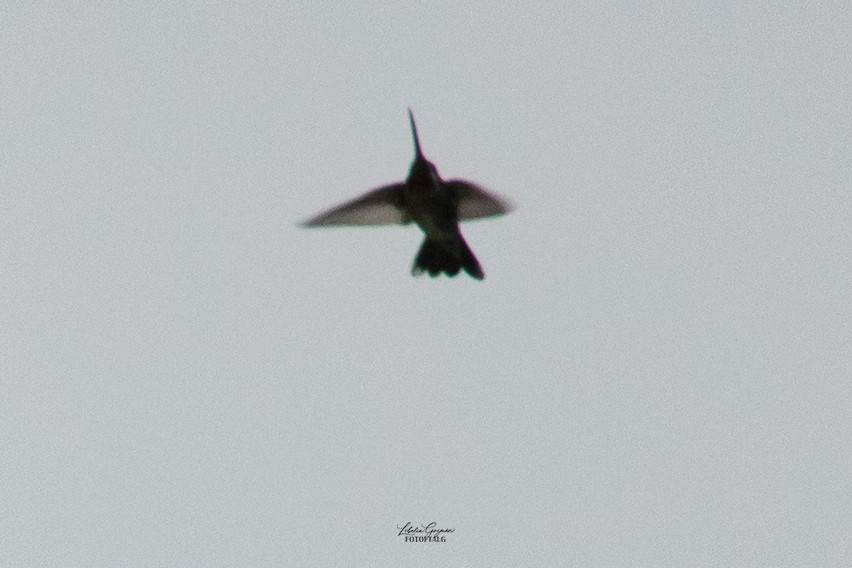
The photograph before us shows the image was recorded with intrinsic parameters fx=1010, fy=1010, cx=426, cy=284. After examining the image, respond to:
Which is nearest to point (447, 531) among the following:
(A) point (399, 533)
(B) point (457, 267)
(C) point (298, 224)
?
(A) point (399, 533)

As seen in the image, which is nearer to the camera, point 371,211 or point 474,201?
point 474,201

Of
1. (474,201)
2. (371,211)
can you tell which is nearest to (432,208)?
(474,201)

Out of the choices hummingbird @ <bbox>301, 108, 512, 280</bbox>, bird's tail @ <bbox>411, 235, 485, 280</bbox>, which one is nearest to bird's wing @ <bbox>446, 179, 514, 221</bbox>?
hummingbird @ <bbox>301, 108, 512, 280</bbox>

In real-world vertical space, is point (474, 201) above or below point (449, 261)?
above

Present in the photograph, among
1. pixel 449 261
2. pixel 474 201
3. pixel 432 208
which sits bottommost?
pixel 449 261

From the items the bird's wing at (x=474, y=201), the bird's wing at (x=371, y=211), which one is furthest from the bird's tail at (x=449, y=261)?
the bird's wing at (x=371, y=211)

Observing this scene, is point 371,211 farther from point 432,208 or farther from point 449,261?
point 449,261

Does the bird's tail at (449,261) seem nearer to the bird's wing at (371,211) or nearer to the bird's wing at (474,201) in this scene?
the bird's wing at (474,201)
